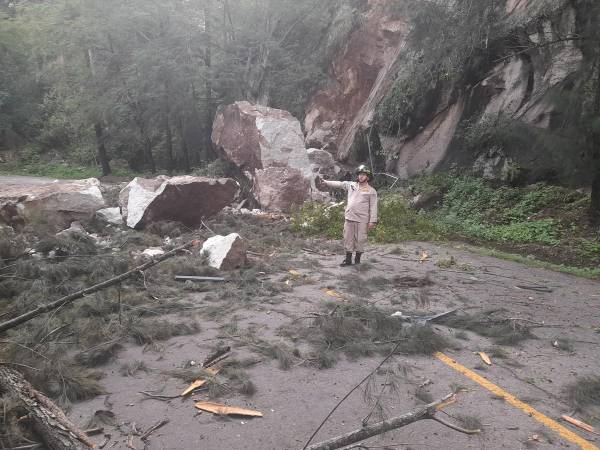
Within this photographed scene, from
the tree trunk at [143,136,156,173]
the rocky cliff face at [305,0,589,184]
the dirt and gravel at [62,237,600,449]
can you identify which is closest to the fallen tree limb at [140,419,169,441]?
the dirt and gravel at [62,237,600,449]

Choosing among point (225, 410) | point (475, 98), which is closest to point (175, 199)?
point (225, 410)

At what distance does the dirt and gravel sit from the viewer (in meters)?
3.44

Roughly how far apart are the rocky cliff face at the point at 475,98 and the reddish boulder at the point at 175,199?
7.25 metres

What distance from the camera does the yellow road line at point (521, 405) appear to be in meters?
3.32

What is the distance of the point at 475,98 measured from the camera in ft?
46.5

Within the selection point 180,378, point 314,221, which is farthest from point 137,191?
point 180,378

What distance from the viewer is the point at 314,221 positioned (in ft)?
39.5

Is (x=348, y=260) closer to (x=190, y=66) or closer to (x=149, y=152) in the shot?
(x=190, y=66)

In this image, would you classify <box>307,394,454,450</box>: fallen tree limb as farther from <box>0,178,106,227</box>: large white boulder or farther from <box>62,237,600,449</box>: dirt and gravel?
<box>0,178,106,227</box>: large white boulder

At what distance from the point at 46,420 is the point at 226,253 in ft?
17.0

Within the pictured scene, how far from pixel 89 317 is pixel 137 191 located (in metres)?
6.17

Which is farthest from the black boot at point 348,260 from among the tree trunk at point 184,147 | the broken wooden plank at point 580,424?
the tree trunk at point 184,147

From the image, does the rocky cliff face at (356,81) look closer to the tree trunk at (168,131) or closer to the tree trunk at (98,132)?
the tree trunk at (168,131)

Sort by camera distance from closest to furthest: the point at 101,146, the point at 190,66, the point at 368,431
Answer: the point at 368,431, the point at 190,66, the point at 101,146
